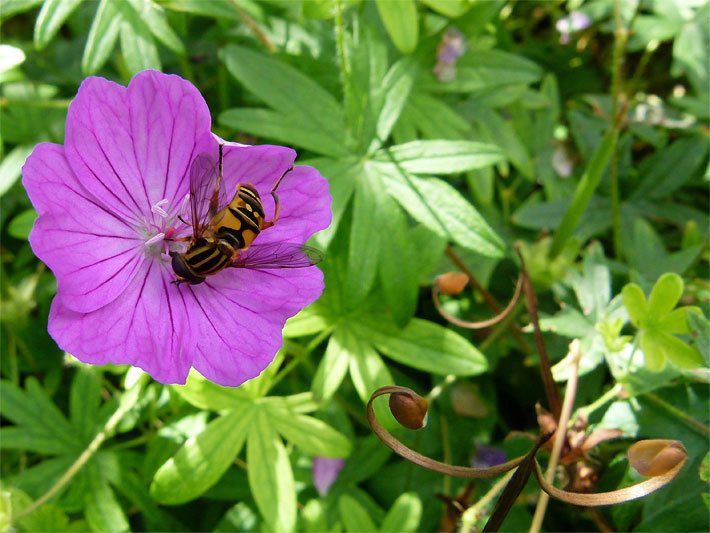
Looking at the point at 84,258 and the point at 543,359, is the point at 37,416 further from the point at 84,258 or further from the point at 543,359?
the point at 543,359

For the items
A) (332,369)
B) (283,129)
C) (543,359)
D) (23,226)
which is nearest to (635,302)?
(543,359)

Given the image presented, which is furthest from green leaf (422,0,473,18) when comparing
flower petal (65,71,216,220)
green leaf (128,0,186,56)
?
flower petal (65,71,216,220)

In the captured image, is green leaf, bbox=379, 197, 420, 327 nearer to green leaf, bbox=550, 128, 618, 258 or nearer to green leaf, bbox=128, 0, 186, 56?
green leaf, bbox=550, 128, 618, 258

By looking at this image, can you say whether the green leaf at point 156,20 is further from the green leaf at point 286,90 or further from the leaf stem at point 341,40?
the leaf stem at point 341,40

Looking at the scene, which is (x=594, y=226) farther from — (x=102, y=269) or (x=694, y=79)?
(x=102, y=269)

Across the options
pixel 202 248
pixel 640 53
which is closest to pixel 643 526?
pixel 202 248
